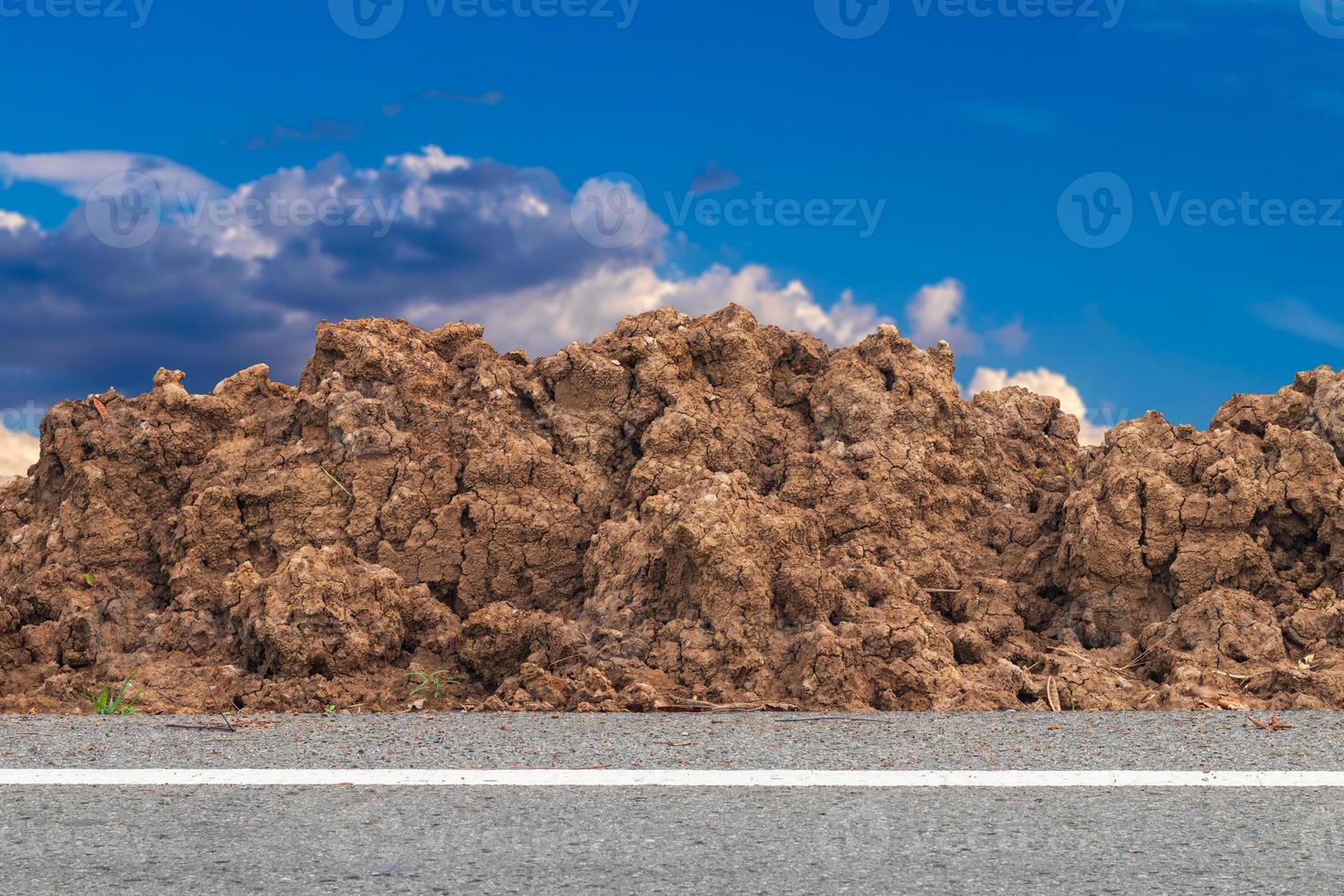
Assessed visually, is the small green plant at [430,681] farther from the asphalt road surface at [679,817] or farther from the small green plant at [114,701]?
the small green plant at [114,701]

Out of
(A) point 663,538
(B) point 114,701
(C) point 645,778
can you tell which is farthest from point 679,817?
(B) point 114,701

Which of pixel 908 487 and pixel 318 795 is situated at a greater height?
pixel 908 487

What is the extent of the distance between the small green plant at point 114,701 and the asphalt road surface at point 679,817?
778mm

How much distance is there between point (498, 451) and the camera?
8836 mm

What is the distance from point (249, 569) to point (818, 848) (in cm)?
521

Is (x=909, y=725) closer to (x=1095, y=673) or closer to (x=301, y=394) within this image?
(x=1095, y=673)

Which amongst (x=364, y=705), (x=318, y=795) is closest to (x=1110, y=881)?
(x=318, y=795)

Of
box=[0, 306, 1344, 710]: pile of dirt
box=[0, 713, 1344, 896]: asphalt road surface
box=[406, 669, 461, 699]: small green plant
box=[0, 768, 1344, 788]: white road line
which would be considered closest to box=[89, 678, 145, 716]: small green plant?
box=[0, 306, 1344, 710]: pile of dirt

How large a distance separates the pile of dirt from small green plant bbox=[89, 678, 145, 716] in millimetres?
137

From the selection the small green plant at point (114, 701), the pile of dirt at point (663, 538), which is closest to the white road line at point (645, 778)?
the pile of dirt at point (663, 538)

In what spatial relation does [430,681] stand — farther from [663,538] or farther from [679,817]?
[679,817]

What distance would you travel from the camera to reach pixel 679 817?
4.63 meters

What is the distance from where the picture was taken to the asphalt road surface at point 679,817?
4035 millimetres

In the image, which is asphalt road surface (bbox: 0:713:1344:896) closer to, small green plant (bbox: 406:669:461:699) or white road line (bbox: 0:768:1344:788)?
white road line (bbox: 0:768:1344:788)
